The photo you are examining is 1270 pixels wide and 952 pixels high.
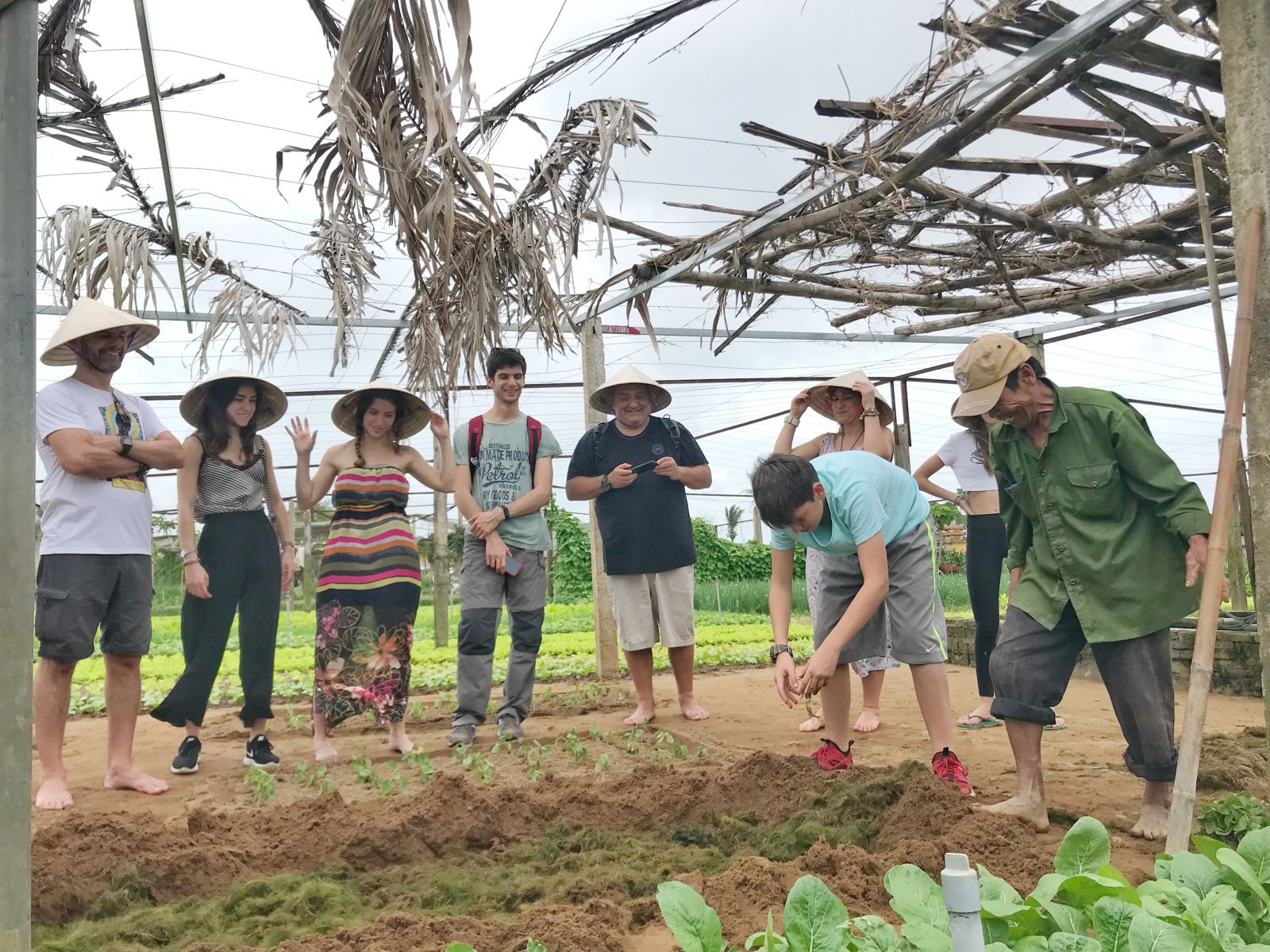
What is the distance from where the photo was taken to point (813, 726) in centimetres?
525

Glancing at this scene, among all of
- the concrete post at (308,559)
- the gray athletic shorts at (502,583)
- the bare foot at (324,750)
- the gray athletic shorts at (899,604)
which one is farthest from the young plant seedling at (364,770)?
the concrete post at (308,559)

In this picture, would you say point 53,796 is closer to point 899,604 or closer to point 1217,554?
point 899,604

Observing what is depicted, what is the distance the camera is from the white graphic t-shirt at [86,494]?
3922 mm

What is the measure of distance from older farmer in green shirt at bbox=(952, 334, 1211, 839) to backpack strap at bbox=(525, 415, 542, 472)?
2.59 m

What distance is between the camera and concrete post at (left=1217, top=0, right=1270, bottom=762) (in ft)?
8.82

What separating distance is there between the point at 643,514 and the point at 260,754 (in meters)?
2.24

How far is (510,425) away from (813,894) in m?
3.69

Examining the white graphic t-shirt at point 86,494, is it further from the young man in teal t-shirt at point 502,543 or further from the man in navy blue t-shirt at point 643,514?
the man in navy blue t-shirt at point 643,514

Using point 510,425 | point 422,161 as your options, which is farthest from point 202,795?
point 422,161

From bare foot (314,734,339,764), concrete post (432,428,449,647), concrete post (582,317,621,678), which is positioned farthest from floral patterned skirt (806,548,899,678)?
concrete post (432,428,449,647)

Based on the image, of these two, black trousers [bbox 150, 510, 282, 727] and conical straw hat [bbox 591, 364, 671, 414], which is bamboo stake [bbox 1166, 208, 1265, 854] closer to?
conical straw hat [bbox 591, 364, 671, 414]

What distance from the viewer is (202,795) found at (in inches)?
162

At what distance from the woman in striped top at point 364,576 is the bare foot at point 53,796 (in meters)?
1.09

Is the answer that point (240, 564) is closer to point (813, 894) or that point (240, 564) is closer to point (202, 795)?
point (202, 795)
